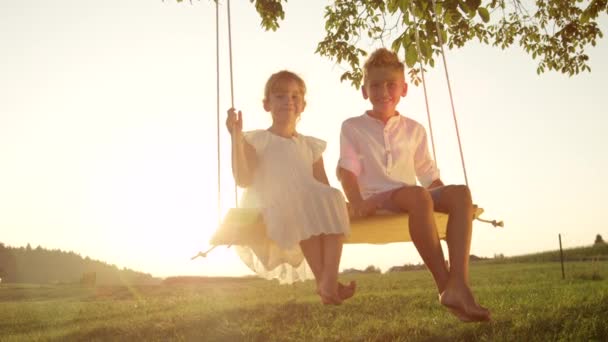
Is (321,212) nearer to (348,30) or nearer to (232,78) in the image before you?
(232,78)

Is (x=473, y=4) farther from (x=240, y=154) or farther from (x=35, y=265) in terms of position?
(x=35, y=265)

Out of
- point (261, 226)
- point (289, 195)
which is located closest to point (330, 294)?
point (261, 226)

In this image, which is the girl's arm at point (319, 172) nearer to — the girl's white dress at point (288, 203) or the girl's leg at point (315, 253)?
the girl's white dress at point (288, 203)

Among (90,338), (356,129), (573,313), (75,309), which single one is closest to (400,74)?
(356,129)

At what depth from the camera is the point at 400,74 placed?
4.89 m

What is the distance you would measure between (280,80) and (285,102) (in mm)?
158

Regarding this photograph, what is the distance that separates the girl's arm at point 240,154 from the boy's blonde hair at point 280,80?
0.41 m

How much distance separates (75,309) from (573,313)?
46.9 ft

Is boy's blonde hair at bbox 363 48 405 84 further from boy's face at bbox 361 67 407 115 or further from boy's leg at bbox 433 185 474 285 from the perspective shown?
boy's leg at bbox 433 185 474 285

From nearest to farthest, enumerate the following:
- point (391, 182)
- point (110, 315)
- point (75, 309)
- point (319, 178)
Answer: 1. point (391, 182)
2. point (319, 178)
3. point (110, 315)
4. point (75, 309)

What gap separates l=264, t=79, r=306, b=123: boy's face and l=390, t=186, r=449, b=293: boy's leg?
120 cm

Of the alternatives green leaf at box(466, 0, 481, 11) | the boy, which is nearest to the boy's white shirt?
the boy

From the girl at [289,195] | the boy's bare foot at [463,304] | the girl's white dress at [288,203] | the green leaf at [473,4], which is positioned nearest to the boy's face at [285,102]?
the girl at [289,195]

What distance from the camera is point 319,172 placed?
516 centimetres
